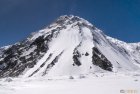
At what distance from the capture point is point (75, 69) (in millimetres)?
164625

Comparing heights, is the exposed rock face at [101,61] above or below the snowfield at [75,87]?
above

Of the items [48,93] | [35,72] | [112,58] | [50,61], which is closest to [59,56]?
[50,61]

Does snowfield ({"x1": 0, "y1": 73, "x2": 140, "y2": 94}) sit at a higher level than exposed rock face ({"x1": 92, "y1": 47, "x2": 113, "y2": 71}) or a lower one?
lower

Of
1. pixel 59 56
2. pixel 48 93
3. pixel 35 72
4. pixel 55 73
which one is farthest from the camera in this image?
pixel 59 56

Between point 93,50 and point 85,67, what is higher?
point 93,50

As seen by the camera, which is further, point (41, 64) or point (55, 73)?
point (41, 64)

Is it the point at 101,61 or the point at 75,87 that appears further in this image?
the point at 101,61

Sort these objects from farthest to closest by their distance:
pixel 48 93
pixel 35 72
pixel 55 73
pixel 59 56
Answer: pixel 59 56 < pixel 35 72 < pixel 55 73 < pixel 48 93

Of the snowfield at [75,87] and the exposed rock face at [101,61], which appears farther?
the exposed rock face at [101,61]

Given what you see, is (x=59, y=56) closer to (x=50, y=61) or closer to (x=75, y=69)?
(x=50, y=61)

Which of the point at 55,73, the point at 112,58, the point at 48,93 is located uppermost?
the point at 112,58

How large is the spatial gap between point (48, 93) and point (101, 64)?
158438 mm

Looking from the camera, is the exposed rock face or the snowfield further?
the exposed rock face

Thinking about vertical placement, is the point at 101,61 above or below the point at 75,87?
above
